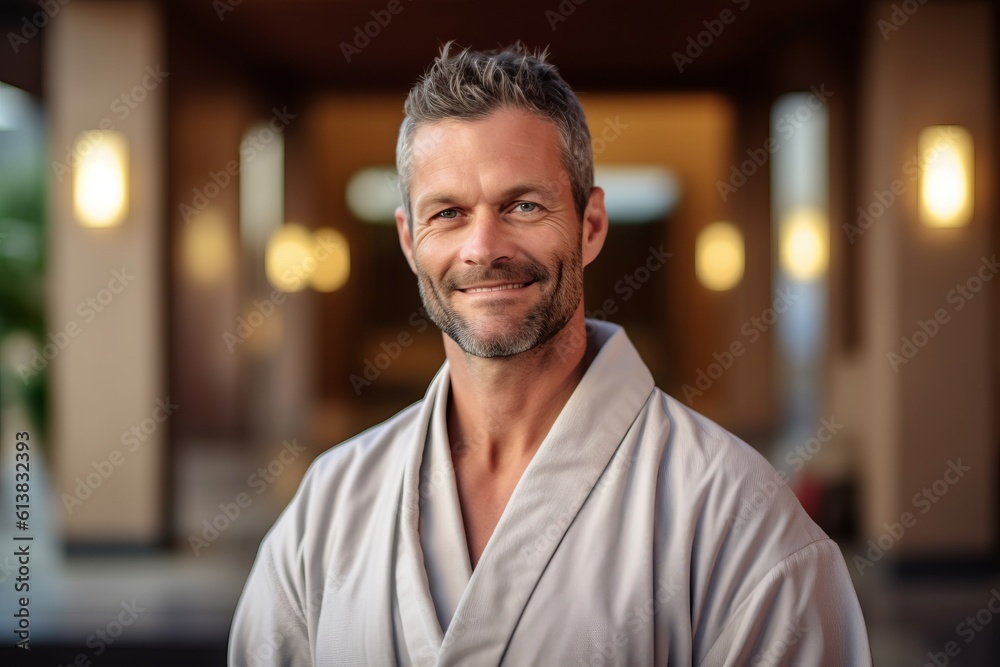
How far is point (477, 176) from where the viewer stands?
1.03m

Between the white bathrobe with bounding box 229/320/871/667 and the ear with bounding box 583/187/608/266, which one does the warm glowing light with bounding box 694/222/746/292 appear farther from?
the white bathrobe with bounding box 229/320/871/667

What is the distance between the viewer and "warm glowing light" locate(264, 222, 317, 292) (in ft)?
24.8

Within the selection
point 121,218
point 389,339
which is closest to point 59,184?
point 121,218

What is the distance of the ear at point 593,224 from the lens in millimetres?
1157

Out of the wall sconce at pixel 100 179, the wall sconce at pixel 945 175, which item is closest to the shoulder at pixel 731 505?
the wall sconce at pixel 945 175

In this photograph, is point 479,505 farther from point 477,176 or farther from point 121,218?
point 121,218

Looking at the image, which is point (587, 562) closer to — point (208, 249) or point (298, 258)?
point (208, 249)

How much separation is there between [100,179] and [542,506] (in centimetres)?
407

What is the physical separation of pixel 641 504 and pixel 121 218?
13.5ft

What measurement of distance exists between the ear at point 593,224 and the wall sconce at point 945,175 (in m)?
3.67

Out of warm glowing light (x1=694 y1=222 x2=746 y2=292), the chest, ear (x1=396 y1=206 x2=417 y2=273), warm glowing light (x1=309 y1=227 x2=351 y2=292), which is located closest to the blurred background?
warm glowing light (x1=694 y1=222 x2=746 y2=292)

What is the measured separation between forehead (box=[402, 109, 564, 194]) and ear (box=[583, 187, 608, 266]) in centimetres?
11

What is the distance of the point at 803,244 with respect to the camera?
6.23m

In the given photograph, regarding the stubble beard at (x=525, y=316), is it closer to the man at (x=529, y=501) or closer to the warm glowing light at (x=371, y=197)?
the man at (x=529, y=501)
